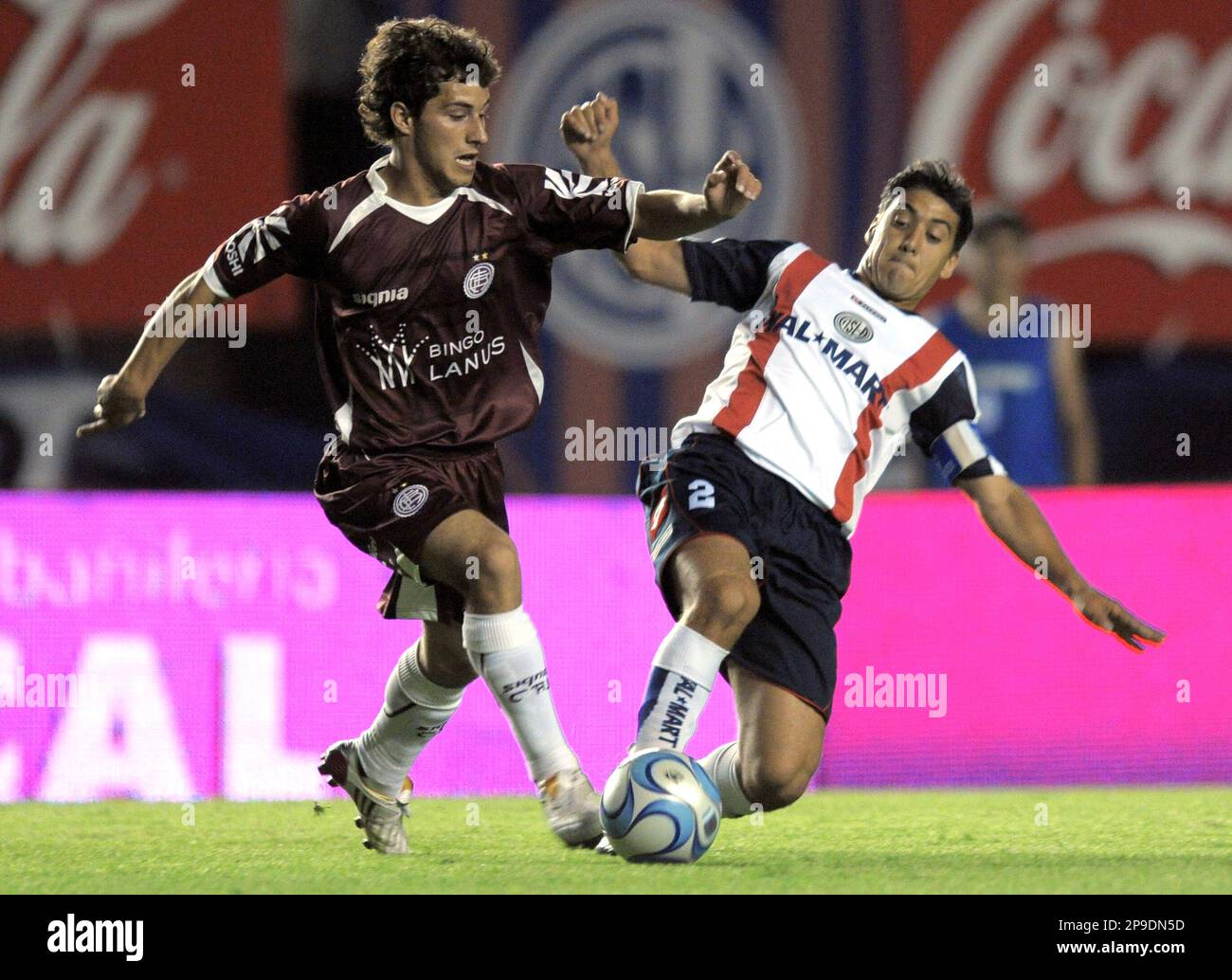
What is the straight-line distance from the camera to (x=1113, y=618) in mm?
4453

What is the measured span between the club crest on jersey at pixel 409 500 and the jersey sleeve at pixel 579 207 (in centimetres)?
70

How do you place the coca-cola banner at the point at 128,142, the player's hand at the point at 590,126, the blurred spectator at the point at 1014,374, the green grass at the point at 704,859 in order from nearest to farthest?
the green grass at the point at 704,859 < the player's hand at the point at 590,126 < the blurred spectator at the point at 1014,374 < the coca-cola banner at the point at 128,142

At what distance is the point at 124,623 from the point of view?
6289mm

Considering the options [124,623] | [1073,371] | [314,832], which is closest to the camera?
[314,832]

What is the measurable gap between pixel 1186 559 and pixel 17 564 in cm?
383

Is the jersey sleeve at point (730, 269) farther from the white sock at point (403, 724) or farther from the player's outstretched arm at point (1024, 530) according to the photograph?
the white sock at point (403, 724)

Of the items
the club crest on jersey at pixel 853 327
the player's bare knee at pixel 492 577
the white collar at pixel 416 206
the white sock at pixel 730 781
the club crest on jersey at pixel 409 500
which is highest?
the white collar at pixel 416 206

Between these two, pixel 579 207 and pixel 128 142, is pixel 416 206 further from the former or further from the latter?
pixel 128 142

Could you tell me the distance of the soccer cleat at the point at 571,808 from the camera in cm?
433

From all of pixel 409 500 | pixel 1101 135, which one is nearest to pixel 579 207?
pixel 409 500

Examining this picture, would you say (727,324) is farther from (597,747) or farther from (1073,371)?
(597,747)

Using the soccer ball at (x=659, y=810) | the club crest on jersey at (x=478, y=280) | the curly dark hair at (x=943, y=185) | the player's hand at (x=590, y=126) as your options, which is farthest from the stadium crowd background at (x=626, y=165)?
the soccer ball at (x=659, y=810)

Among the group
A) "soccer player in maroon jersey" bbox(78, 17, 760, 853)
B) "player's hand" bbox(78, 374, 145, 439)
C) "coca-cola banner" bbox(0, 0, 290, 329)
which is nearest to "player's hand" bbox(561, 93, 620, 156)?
"soccer player in maroon jersey" bbox(78, 17, 760, 853)

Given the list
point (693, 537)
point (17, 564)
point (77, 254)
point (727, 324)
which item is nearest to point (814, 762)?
point (693, 537)
